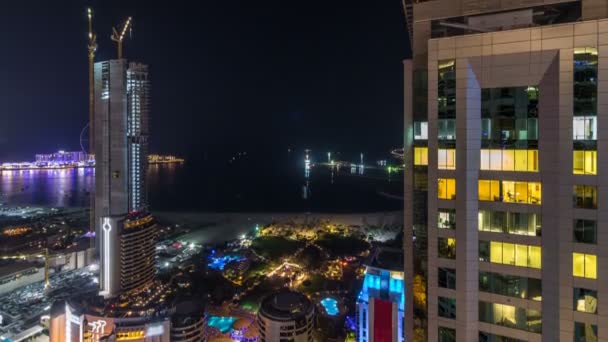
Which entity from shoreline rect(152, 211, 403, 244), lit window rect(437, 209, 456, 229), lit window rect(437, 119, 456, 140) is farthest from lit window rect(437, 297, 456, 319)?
shoreline rect(152, 211, 403, 244)

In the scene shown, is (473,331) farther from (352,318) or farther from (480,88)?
(352,318)

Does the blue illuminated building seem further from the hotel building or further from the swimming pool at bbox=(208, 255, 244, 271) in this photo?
the hotel building

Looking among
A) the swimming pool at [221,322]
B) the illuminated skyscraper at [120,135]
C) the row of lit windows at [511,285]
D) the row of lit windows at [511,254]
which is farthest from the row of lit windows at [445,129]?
the illuminated skyscraper at [120,135]

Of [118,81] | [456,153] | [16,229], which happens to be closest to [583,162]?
[456,153]

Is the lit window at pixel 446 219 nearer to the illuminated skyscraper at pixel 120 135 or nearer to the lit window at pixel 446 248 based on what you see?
the lit window at pixel 446 248

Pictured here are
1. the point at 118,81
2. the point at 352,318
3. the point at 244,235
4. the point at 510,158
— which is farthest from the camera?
the point at 244,235

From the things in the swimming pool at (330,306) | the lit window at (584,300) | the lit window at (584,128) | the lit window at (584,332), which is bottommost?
the swimming pool at (330,306)

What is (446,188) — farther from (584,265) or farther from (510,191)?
(584,265)
